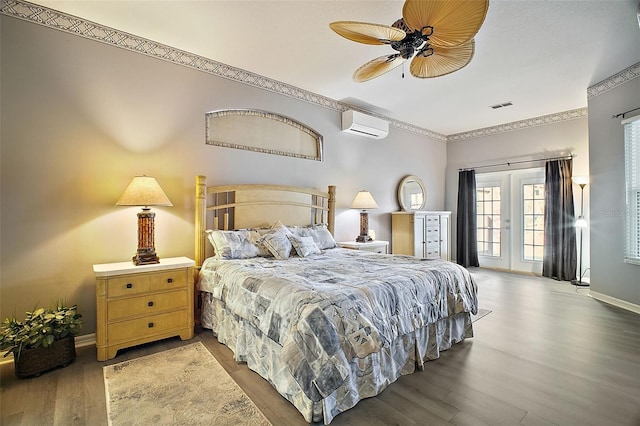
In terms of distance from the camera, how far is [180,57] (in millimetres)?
3262

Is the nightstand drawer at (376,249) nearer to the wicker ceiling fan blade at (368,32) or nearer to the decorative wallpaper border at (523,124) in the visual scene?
the wicker ceiling fan blade at (368,32)

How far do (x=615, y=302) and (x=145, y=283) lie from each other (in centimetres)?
547

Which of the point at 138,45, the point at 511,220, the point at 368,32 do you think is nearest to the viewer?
the point at 368,32

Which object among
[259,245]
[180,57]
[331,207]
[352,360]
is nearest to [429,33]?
[352,360]

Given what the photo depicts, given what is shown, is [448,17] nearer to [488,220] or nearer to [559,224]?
[559,224]

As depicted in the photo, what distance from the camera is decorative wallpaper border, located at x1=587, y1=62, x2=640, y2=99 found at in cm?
362

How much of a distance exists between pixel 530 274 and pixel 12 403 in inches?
276

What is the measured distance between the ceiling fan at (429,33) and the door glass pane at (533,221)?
14.3 feet

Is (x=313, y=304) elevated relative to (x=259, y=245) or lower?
lower

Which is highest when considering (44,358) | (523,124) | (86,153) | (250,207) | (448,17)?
(523,124)

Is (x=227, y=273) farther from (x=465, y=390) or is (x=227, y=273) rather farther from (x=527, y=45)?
(x=527, y=45)

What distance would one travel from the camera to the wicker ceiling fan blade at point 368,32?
6.41 feet

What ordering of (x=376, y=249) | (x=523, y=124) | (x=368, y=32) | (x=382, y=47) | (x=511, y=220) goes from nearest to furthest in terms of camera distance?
(x=368, y=32)
(x=382, y=47)
(x=376, y=249)
(x=523, y=124)
(x=511, y=220)

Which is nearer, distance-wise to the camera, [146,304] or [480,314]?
[146,304]
